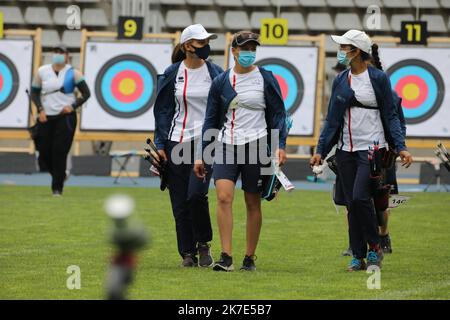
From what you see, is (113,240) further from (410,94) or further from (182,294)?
(410,94)

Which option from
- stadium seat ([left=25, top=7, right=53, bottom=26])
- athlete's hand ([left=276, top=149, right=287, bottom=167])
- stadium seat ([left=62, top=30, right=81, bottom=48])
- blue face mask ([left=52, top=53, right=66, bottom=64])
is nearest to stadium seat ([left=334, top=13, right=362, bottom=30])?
stadium seat ([left=62, top=30, right=81, bottom=48])

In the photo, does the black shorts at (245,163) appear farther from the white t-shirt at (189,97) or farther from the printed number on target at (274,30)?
the printed number on target at (274,30)

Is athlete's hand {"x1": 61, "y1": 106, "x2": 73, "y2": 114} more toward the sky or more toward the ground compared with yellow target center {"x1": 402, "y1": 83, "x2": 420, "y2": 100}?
more toward the ground

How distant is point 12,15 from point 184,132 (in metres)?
19.2

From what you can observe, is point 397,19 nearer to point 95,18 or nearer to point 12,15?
point 95,18

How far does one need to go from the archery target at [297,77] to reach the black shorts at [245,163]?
1289 cm

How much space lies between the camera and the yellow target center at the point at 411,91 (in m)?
21.3

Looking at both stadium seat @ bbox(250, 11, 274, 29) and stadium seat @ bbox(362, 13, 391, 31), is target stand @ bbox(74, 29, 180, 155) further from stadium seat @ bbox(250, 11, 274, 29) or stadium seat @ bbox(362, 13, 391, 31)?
stadium seat @ bbox(362, 13, 391, 31)

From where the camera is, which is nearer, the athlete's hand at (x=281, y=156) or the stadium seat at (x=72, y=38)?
the athlete's hand at (x=281, y=156)

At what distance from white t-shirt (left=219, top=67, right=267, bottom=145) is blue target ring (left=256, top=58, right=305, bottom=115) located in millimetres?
12895

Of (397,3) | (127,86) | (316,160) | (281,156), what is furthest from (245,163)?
(397,3)

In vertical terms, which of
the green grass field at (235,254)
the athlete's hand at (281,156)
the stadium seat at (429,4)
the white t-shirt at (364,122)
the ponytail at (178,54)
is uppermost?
the stadium seat at (429,4)

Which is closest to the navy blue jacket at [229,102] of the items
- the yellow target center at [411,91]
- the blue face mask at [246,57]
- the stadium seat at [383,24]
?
the blue face mask at [246,57]

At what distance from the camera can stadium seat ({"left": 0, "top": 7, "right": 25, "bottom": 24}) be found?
27438mm
